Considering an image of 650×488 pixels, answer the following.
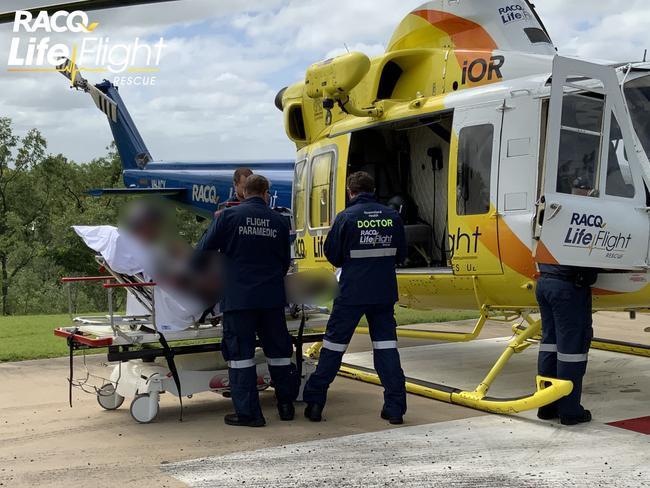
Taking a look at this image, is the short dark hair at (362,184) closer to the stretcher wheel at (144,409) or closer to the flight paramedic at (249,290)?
the flight paramedic at (249,290)

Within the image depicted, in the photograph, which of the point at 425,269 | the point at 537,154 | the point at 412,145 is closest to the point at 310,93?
the point at 412,145

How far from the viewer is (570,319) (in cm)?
547

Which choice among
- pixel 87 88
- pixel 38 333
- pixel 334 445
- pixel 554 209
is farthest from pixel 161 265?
pixel 87 88

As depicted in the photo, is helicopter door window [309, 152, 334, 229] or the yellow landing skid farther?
helicopter door window [309, 152, 334, 229]

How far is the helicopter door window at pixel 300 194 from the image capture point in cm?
869

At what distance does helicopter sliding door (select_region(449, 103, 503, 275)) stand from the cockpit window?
1.00m

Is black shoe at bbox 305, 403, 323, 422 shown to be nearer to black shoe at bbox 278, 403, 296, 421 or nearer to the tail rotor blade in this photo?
black shoe at bbox 278, 403, 296, 421

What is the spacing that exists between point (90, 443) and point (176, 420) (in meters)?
0.84

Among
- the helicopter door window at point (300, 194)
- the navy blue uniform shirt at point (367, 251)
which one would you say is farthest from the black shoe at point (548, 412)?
the helicopter door window at point (300, 194)

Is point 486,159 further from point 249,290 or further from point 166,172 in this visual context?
point 166,172

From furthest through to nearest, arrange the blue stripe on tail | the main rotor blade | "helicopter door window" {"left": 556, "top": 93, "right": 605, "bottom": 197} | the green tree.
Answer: the green tree
the blue stripe on tail
"helicopter door window" {"left": 556, "top": 93, "right": 605, "bottom": 197}
the main rotor blade

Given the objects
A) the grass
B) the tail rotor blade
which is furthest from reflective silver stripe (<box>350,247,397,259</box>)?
the tail rotor blade

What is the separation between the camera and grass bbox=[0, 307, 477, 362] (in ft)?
32.3

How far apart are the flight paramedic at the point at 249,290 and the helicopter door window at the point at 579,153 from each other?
2157mm
